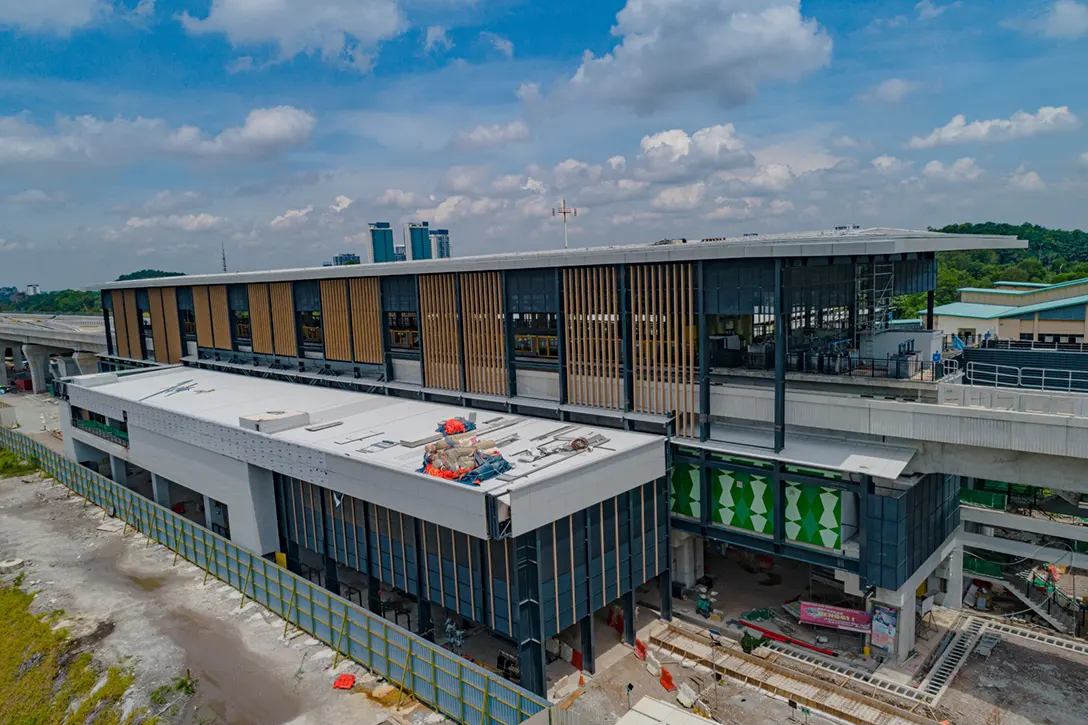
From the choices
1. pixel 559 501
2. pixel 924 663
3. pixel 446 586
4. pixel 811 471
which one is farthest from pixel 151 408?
pixel 924 663

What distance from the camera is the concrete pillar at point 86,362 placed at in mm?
98062

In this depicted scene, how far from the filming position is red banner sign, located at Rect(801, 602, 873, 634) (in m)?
27.9

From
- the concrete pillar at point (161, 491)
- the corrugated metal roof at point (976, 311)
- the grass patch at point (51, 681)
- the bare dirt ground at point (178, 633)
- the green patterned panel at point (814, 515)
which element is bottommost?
the grass patch at point (51, 681)

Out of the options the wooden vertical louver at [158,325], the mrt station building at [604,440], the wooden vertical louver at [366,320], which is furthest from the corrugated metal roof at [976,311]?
the wooden vertical louver at [158,325]

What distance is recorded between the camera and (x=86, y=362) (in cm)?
9894

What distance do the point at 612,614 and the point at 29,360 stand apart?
108 meters

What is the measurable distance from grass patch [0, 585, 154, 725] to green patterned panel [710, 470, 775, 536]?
23.6 meters

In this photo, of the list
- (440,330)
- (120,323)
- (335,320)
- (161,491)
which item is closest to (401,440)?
(440,330)

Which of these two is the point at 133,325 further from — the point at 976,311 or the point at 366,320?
the point at 976,311

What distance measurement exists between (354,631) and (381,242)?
4986 cm

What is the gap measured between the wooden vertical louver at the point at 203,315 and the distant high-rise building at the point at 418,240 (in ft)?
60.6

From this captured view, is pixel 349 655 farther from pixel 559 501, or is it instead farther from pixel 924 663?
pixel 924 663

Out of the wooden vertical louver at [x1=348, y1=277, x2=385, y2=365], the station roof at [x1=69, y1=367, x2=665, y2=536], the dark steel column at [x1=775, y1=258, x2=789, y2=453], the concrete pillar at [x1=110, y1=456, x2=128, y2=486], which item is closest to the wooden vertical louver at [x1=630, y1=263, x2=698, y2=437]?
the station roof at [x1=69, y1=367, x2=665, y2=536]

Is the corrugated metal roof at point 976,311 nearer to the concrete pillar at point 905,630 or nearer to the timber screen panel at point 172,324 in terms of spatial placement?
the concrete pillar at point 905,630
